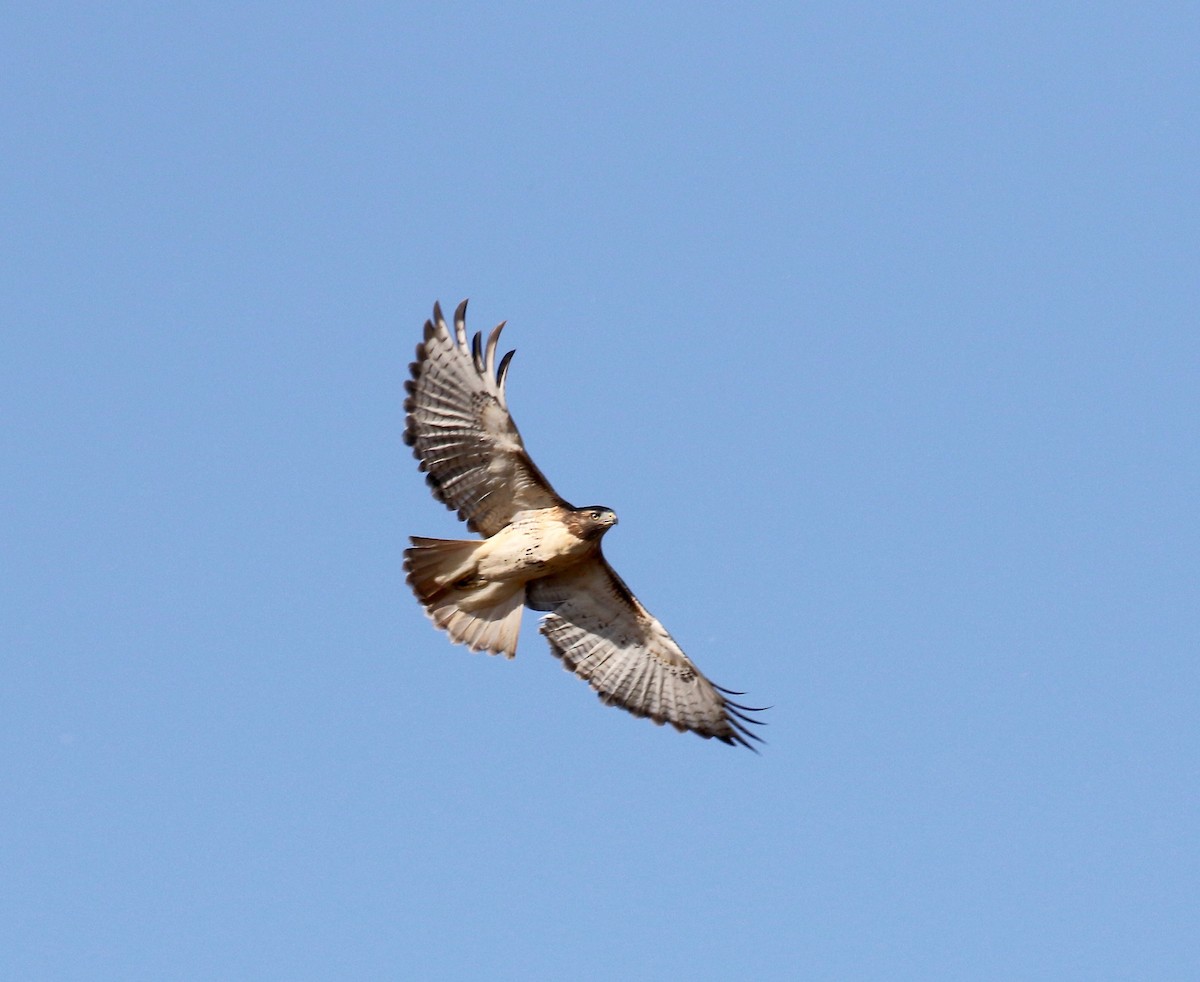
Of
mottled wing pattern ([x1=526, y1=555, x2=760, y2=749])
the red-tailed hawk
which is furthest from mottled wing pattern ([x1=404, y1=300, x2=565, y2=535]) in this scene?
mottled wing pattern ([x1=526, y1=555, x2=760, y2=749])

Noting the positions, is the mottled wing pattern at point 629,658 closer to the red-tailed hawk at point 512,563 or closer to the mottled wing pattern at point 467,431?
the red-tailed hawk at point 512,563

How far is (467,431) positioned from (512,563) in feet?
4.19

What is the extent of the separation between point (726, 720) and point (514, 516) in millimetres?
2998

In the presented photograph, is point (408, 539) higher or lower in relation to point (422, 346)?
lower

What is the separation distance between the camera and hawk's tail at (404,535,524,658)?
15.9 m

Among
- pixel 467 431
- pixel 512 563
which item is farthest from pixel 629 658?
pixel 467 431

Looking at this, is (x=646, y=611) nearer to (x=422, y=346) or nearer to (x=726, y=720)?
(x=726, y=720)

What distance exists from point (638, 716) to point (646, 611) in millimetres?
1038

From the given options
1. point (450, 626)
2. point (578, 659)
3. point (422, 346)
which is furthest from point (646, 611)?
point (422, 346)

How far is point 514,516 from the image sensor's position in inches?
628

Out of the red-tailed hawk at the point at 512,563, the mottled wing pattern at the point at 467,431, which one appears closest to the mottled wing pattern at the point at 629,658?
the red-tailed hawk at the point at 512,563

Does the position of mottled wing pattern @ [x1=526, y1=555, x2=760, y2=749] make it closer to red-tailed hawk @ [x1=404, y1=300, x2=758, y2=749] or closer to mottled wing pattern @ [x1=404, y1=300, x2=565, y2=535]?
red-tailed hawk @ [x1=404, y1=300, x2=758, y2=749]

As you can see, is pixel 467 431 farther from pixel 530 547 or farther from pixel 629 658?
pixel 629 658

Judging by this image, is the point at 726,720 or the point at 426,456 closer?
the point at 426,456
